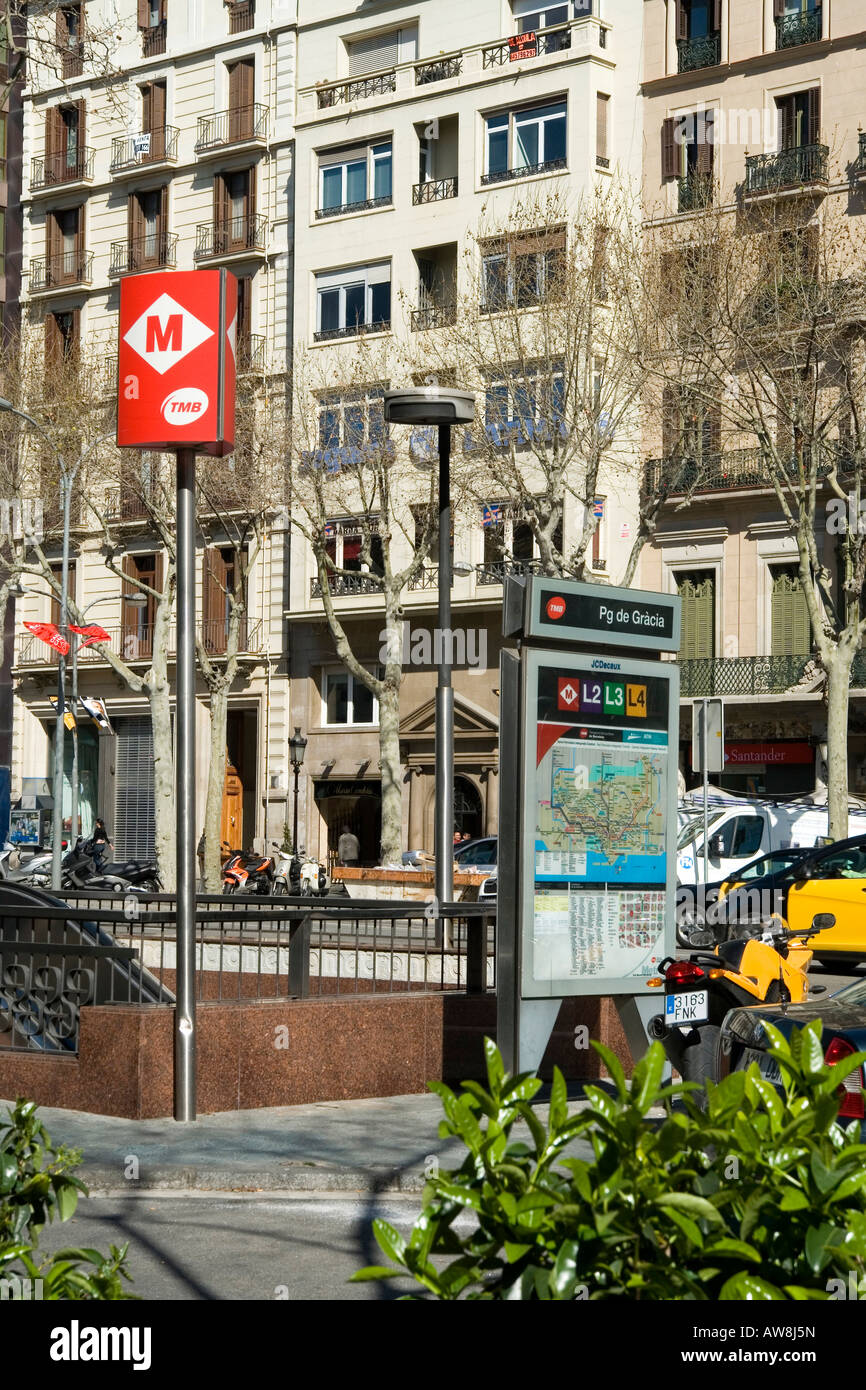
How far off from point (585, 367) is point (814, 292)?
397cm

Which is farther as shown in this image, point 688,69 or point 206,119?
point 206,119

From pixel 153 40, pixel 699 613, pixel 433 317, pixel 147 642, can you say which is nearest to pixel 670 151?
pixel 433 317

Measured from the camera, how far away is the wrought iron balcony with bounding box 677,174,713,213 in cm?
3612

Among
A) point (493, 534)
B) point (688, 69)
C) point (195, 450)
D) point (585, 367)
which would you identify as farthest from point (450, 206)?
point (195, 450)

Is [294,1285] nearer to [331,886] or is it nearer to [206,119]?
[331,886]

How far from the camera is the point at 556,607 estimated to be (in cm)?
1020

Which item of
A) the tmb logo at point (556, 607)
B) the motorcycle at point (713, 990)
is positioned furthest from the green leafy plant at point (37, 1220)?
the tmb logo at point (556, 607)

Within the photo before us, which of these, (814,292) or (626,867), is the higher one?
(814,292)

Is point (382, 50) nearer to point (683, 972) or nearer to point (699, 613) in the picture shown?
point (699, 613)

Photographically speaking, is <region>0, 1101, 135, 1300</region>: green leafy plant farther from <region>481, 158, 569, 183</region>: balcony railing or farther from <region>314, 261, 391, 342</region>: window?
<region>314, 261, 391, 342</region>: window

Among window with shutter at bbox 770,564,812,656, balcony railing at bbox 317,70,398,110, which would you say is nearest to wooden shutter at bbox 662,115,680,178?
balcony railing at bbox 317,70,398,110

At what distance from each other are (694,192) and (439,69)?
975 centimetres

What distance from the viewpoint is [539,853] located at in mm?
10188

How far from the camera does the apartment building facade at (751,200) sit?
127 feet
